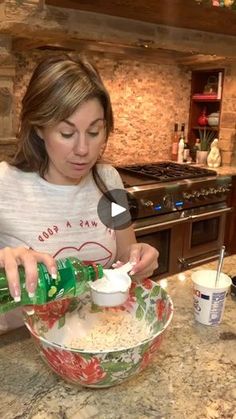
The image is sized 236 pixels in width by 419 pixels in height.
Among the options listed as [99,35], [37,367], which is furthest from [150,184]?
[37,367]

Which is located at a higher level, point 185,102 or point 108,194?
point 185,102

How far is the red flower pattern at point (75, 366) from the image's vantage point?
0.67 meters

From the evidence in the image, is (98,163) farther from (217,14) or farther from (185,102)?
(185,102)

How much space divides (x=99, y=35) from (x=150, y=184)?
0.99 m

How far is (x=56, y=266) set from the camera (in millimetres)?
685

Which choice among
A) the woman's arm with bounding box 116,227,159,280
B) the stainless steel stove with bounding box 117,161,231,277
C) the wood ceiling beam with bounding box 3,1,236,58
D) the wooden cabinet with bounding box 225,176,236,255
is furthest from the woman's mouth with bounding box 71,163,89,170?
the wooden cabinet with bounding box 225,176,236,255

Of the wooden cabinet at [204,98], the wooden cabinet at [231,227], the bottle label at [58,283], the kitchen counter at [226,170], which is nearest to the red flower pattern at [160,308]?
the bottle label at [58,283]

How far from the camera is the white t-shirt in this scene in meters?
1.13

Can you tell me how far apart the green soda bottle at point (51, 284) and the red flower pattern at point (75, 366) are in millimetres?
94

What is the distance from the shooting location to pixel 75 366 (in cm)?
68

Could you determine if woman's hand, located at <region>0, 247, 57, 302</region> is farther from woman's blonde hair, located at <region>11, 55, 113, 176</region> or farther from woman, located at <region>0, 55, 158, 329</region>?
woman's blonde hair, located at <region>11, 55, 113, 176</region>

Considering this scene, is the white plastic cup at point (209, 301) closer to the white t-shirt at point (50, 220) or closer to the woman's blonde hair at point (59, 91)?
the white t-shirt at point (50, 220)

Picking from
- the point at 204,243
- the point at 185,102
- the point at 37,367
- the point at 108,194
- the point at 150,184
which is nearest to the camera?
the point at 37,367

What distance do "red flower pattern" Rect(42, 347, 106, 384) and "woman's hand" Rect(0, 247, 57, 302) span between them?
12cm
